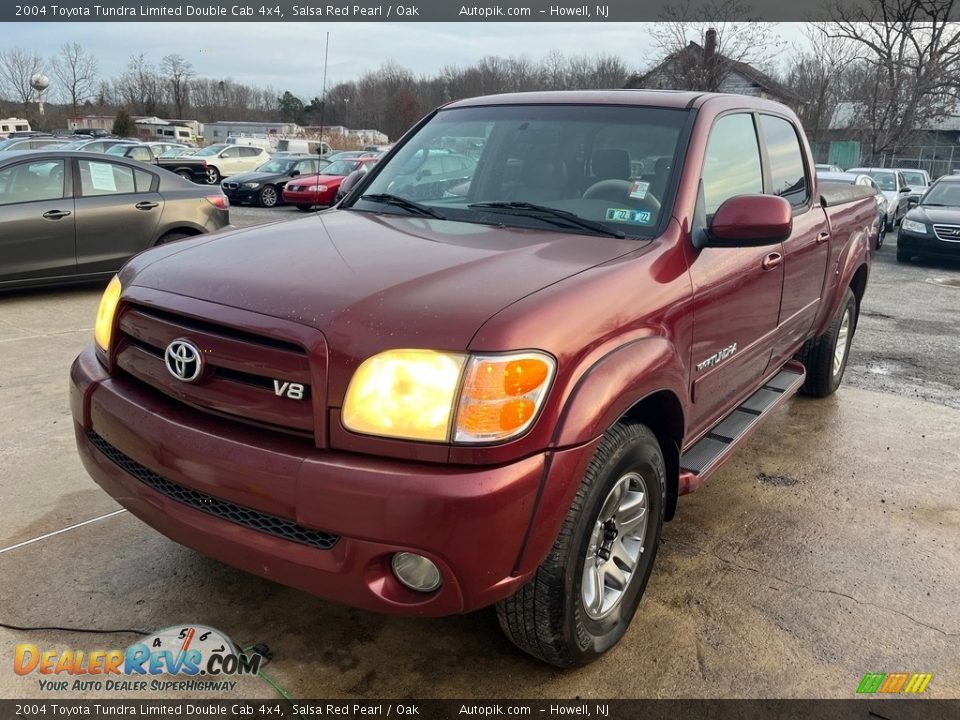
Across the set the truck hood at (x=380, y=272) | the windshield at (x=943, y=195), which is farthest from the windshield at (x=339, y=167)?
the truck hood at (x=380, y=272)

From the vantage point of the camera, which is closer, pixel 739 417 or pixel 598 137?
pixel 598 137

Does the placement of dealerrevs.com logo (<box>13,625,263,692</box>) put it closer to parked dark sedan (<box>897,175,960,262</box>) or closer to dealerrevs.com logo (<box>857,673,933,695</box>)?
dealerrevs.com logo (<box>857,673,933,695</box>)

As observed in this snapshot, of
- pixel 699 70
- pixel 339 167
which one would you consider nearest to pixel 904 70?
pixel 699 70

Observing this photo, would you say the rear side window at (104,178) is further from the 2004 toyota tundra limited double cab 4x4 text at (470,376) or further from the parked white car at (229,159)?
the parked white car at (229,159)

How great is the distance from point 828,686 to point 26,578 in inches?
114

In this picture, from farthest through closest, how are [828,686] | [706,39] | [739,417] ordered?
[706,39], [739,417], [828,686]

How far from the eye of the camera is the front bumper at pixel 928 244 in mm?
12000

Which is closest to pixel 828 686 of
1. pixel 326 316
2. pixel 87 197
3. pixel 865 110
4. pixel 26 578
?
pixel 326 316

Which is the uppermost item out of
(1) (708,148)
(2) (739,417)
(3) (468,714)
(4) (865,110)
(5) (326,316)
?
(4) (865,110)

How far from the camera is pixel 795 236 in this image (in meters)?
3.76

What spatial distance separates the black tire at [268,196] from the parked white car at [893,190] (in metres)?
14.7

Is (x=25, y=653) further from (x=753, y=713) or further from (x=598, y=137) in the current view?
(x=598, y=137)

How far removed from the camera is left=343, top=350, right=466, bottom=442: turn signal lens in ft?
6.24

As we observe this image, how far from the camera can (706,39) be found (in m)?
24.2
